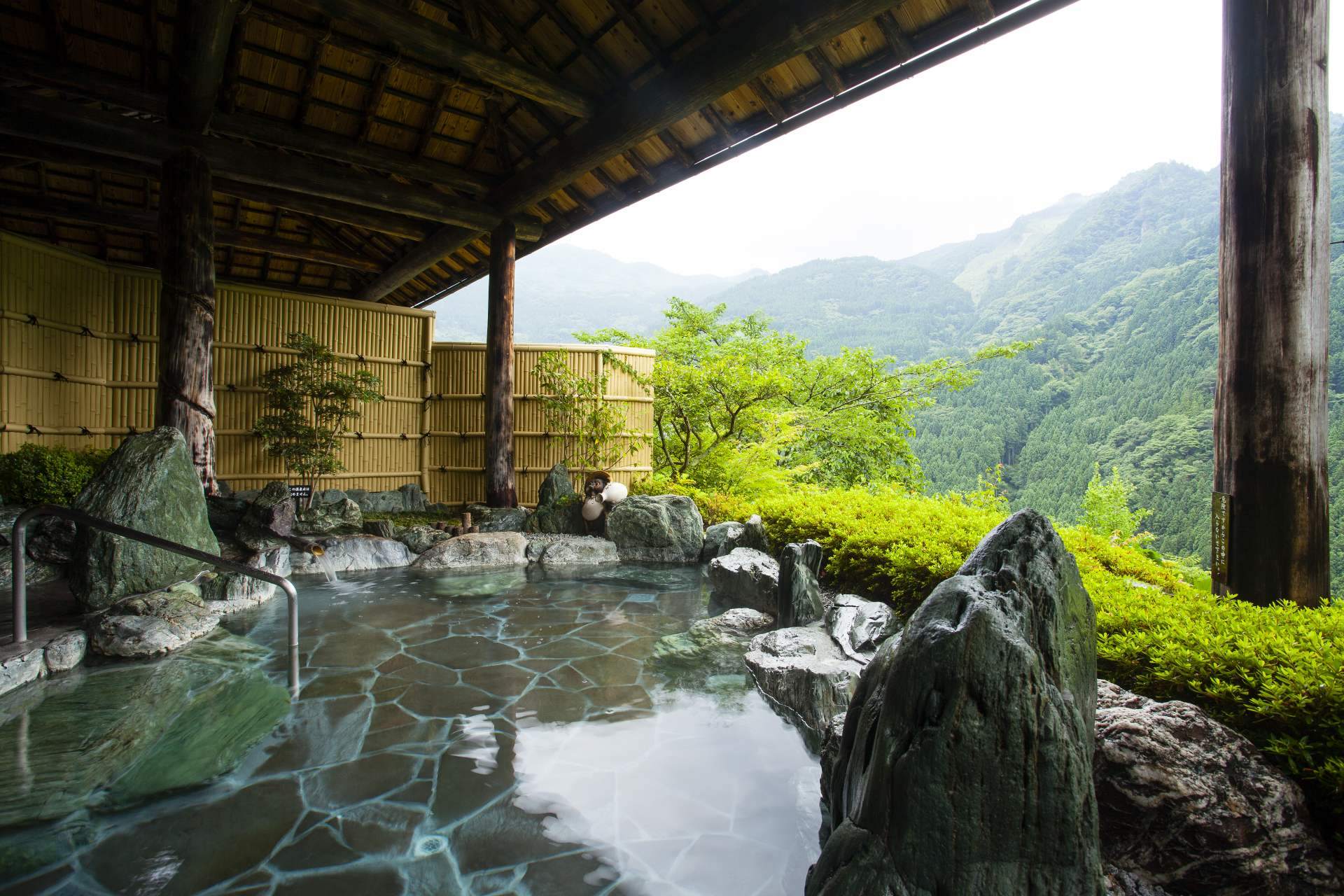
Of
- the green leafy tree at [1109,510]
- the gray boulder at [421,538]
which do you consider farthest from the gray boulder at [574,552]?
the green leafy tree at [1109,510]

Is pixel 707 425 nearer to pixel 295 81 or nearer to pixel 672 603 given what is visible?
pixel 672 603

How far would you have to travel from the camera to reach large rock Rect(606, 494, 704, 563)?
7.56 meters

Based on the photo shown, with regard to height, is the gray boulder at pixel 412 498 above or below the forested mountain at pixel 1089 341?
below

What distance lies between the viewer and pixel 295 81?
722cm

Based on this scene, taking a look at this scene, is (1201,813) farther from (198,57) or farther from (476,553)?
(198,57)

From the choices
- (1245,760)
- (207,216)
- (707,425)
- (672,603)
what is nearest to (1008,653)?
(1245,760)

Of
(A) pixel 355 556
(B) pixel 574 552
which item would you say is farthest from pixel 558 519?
(A) pixel 355 556

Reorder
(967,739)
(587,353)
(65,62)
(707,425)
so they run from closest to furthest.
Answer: (967,739) → (65,62) → (587,353) → (707,425)

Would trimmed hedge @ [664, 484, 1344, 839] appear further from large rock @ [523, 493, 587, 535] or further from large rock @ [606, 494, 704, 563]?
large rock @ [523, 493, 587, 535]

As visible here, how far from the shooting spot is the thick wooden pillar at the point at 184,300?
6.75 metres

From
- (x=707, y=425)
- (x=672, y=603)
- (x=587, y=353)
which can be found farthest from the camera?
(x=707, y=425)

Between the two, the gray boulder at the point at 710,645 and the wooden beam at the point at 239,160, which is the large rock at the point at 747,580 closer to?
the gray boulder at the point at 710,645

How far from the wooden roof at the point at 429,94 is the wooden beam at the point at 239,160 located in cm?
2

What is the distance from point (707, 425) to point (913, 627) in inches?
390
